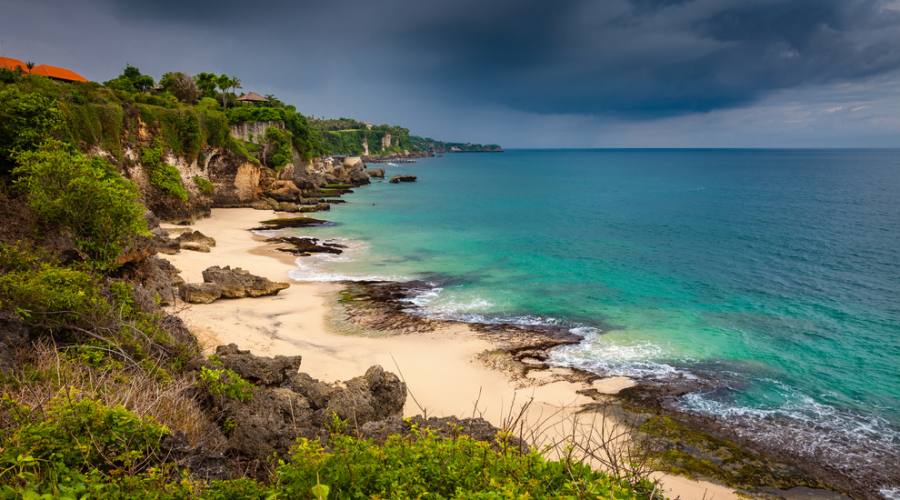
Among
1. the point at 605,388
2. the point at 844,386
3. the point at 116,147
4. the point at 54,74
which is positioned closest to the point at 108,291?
the point at 605,388

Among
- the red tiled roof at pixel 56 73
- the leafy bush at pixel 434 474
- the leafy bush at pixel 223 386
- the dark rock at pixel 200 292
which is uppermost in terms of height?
the red tiled roof at pixel 56 73

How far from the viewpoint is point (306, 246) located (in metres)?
38.5

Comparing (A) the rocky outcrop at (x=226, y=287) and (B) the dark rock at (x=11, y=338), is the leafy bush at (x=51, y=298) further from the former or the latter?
(A) the rocky outcrop at (x=226, y=287)

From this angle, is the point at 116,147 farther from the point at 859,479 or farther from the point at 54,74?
the point at 859,479

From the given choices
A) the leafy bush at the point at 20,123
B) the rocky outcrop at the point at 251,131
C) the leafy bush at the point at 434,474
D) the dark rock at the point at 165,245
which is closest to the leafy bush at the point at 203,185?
the rocky outcrop at the point at 251,131

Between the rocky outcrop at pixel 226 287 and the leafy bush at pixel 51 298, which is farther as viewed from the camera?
the rocky outcrop at pixel 226 287

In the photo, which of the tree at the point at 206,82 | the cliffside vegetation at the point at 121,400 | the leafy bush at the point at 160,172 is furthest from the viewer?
the tree at the point at 206,82

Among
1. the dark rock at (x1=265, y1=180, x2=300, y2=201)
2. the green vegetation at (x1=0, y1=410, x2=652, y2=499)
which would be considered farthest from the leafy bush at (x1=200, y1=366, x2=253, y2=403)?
the dark rock at (x1=265, y1=180, x2=300, y2=201)

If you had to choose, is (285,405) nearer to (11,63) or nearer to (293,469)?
(293,469)

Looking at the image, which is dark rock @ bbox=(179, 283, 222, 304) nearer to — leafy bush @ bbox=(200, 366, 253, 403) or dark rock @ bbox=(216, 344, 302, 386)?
dark rock @ bbox=(216, 344, 302, 386)

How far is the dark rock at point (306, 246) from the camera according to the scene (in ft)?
121

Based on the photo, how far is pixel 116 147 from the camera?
37.9m

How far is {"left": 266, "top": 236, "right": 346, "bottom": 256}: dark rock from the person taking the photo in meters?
36.9

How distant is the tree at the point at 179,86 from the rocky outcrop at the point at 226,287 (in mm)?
45674
